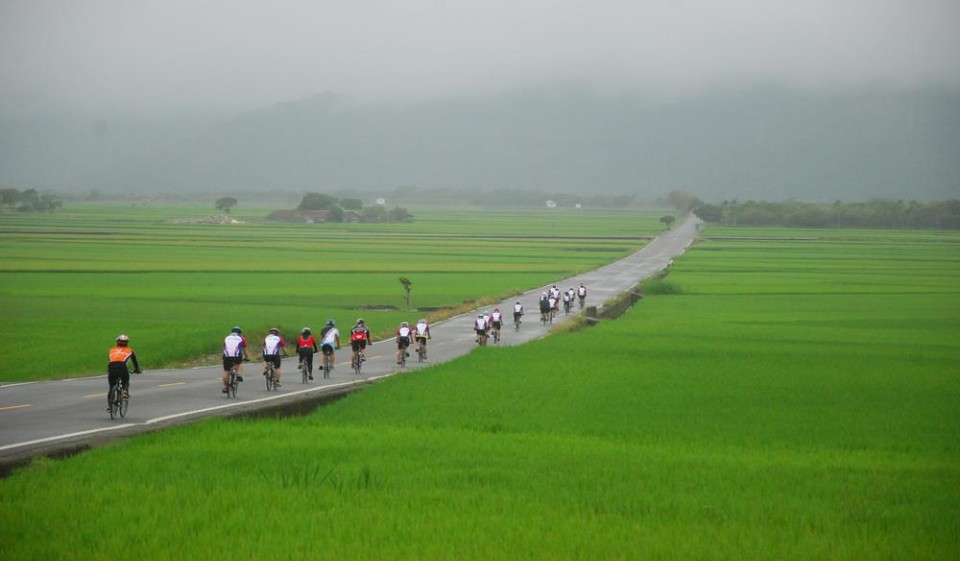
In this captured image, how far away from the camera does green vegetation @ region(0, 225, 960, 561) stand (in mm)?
13469

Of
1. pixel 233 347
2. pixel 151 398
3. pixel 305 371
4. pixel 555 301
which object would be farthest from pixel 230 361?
pixel 555 301

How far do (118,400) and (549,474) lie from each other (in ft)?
31.6

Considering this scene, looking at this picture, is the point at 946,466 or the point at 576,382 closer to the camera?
the point at 946,466

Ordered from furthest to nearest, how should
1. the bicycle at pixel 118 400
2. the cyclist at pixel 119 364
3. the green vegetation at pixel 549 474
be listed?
the bicycle at pixel 118 400 < the cyclist at pixel 119 364 < the green vegetation at pixel 549 474

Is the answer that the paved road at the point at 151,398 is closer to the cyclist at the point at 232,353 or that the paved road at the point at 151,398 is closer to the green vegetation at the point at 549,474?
the cyclist at the point at 232,353

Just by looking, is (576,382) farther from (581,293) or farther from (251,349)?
(581,293)

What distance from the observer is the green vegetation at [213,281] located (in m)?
40.0

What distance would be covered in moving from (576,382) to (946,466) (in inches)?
471

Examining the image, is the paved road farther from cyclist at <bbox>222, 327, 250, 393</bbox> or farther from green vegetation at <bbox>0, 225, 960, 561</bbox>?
green vegetation at <bbox>0, 225, 960, 561</bbox>

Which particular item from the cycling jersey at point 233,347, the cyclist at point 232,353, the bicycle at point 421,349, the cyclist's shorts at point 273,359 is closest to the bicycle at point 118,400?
the cyclist at point 232,353

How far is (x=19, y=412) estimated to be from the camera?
78.1ft

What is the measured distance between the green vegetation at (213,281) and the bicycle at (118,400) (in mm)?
9567

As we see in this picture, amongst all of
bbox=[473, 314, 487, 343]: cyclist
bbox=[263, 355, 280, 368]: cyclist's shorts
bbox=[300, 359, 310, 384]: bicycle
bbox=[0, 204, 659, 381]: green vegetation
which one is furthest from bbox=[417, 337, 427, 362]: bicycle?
bbox=[263, 355, 280, 368]: cyclist's shorts

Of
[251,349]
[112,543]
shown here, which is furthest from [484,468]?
[251,349]
